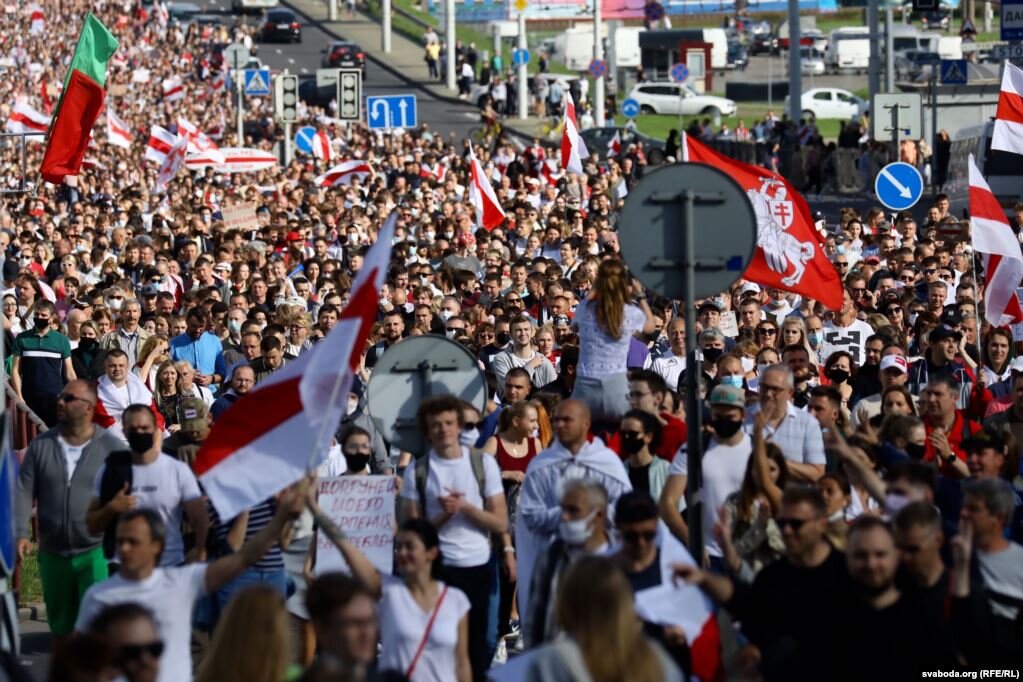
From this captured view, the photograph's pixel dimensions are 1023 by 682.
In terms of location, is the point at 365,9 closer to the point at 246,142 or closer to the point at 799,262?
the point at 246,142

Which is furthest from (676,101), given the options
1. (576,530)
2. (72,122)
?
(576,530)

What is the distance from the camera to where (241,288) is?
1961 centimetres

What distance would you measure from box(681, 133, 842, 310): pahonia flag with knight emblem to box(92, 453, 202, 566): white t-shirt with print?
487 cm

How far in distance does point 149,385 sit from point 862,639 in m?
8.76

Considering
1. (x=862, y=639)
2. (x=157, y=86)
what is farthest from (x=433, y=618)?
(x=157, y=86)

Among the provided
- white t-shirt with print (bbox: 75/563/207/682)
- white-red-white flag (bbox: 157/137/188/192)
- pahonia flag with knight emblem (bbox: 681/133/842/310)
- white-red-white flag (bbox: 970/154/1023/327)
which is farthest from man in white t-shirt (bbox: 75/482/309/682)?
white-red-white flag (bbox: 157/137/188/192)

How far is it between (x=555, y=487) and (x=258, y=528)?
4.98 ft

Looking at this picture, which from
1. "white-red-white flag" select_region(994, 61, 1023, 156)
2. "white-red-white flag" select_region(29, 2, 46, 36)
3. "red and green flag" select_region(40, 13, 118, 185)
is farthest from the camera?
"white-red-white flag" select_region(29, 2, 46, 36)

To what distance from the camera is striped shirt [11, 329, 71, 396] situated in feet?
51.7

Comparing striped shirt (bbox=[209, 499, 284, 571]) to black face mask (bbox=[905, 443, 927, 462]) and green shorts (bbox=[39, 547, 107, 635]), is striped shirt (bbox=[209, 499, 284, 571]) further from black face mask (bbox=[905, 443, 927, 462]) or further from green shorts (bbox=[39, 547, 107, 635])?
black face mask (bbox=[905, 443, 927, 462])

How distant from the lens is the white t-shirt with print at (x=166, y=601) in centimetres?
788

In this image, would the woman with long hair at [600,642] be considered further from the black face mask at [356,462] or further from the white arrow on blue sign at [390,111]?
the white arrow on blue sign at [390,111]

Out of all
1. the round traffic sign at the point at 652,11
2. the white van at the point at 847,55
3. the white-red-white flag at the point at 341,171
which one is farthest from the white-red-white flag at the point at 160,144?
the white van at the point at 847,55

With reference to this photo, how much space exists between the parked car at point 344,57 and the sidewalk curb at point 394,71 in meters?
1.45
